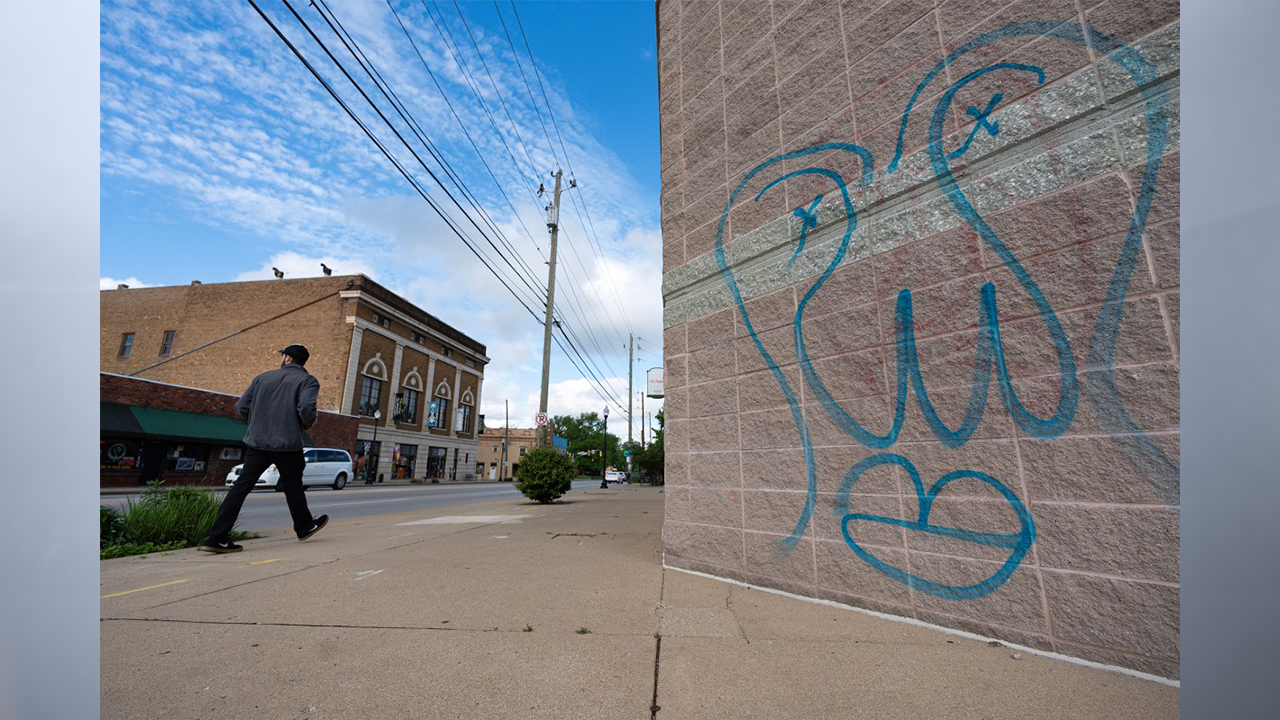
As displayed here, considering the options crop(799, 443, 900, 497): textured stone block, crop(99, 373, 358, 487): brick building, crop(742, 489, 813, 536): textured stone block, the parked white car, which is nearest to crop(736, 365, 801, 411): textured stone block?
crop(799, 443, 900, 497): textured stone block

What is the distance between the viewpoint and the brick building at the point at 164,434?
63.9 feet

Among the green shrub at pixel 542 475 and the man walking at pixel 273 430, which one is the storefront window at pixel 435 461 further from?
the man walking at pixel 273 430

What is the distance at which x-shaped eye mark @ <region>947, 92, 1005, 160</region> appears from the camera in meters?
2.62

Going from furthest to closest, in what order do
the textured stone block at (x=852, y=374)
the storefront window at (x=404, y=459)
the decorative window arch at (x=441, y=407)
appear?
the decorative window arch at (x=441, y=407) → the storefront window at (x=404, y=459) → the textured stone block at (x=852, y=374)

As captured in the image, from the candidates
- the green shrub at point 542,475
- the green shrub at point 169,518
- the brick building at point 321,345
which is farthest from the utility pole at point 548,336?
the brick building at point 321,345

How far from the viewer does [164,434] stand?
2073cm

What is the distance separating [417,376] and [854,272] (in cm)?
3736

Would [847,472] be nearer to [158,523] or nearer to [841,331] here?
[841,331]

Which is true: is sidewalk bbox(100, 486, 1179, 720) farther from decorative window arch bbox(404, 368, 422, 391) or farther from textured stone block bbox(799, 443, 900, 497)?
decorative window arch bbox(404, 368, 422, 391)

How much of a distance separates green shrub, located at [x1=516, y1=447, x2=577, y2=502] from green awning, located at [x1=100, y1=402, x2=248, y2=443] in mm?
16553

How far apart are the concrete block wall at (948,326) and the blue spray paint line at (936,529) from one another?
0.5 inches

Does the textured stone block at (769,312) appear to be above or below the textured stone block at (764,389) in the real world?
above

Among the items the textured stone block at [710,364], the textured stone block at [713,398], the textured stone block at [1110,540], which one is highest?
the textured stone block at [710,364]

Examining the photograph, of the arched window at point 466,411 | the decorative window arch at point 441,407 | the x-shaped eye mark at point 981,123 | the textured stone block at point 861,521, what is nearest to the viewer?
the x-shaped eye mark at point 981,123
